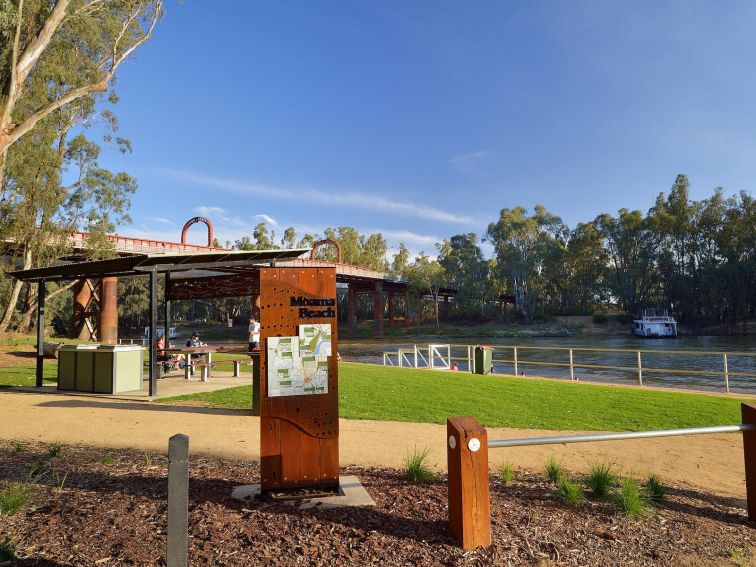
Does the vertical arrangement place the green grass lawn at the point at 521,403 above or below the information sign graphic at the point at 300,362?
below

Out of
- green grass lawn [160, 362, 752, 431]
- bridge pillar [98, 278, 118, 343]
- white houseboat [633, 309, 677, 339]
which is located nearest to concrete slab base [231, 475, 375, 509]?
green grass lawn [160, 362, 752, 431]

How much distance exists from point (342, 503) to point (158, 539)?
4.82 feet

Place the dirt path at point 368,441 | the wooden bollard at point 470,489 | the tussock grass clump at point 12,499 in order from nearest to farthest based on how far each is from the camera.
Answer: the wooden bollard at point 470,489 → the tussock grass clump at point 12,499 → the dirt path at point 368,441

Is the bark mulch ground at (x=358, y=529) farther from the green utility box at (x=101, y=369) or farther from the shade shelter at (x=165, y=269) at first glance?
the green utility box at (x=101, y=369)

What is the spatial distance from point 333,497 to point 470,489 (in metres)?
1.49

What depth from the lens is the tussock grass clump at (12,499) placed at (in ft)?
13.5

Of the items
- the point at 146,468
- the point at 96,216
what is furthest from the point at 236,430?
the point at 96,216

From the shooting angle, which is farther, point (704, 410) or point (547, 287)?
point (547, 287)

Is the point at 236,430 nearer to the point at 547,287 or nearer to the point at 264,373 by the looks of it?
the point at 264,373

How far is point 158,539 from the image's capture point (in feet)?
12.3

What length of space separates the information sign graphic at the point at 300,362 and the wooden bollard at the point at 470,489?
1.48 m

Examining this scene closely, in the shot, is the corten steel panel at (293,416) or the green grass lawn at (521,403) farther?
the green grass lawn at (521,403)

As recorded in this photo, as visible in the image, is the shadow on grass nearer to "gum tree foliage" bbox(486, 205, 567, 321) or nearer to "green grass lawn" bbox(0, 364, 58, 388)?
"green grass lawn" bbox(0, 364, 58, 388)

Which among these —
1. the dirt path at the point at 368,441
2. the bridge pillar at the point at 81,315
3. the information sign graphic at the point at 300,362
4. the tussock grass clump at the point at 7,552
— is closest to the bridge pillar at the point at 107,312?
the bridge pillar at the point at 81,315
